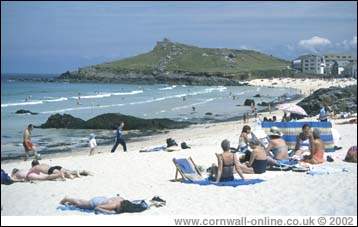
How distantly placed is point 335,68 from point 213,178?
141 m

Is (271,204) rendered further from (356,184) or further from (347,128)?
(347,128)

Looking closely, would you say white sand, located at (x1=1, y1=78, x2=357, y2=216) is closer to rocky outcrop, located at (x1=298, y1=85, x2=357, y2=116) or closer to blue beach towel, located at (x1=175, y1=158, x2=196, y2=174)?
blue beach towel, located at (x1=175, y1=158, x2=196, y2=174)

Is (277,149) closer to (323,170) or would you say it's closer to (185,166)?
(323,170)

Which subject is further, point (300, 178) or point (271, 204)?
point (300, 178)

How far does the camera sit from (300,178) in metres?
10.2

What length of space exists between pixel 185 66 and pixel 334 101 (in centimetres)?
12641

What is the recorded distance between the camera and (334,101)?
34.7 meters

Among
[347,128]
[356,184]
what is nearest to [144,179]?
[356,184]

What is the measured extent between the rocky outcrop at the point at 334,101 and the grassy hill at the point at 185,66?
2995 inches

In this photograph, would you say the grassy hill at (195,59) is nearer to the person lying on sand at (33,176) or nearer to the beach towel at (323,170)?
the person lying on sand at (33,176)

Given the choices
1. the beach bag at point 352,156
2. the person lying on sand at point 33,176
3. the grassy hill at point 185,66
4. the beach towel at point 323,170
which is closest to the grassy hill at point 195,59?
the grassy hill at point 185,66

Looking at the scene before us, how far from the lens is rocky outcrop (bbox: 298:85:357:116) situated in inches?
1234

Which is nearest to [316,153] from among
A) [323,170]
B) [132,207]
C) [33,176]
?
[323,170]

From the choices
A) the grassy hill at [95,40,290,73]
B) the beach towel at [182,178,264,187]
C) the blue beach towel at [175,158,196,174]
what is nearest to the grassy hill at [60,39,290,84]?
the grassy hill at [95,40,290,73]
